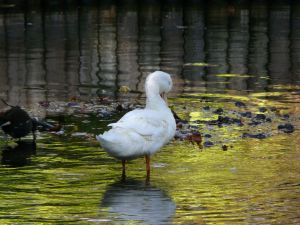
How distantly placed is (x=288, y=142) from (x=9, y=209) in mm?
4395

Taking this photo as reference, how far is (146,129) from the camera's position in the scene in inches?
465

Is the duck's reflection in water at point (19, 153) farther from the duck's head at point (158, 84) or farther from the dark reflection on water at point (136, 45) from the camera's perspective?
the dark reflection on water at point (136, 45)

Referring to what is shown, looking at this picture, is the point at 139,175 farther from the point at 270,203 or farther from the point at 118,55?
the point at 118,55

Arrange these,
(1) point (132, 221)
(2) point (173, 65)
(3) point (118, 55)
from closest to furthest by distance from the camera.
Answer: (1) point (132, 221) → (2) point (173, 65) → (3) point (118, 55)

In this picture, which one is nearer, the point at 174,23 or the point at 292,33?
the point at 292,33

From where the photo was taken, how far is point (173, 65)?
1995cm

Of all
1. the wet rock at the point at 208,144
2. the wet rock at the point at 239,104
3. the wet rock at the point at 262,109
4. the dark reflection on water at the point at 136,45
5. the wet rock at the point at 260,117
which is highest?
the dark reflection on water at the point at 136,45

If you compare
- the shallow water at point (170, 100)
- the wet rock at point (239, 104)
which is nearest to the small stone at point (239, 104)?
the wet rock at point (239, 104)

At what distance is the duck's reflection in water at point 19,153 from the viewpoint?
12.7m

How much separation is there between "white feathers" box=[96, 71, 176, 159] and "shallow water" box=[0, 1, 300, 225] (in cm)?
34

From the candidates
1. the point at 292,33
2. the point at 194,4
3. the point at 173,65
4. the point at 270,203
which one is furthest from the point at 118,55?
the point at 270,203

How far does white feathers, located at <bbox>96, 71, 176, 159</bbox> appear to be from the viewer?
1146cm

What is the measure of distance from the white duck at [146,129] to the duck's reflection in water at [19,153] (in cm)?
152

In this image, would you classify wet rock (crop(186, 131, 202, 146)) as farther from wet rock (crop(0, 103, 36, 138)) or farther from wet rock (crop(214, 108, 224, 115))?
wet rock (crop(0, 103, 36, 138))
